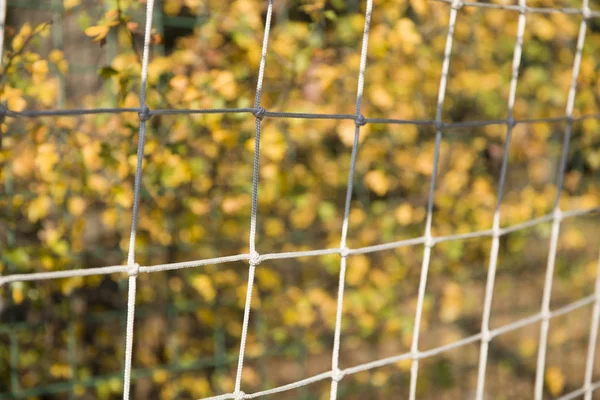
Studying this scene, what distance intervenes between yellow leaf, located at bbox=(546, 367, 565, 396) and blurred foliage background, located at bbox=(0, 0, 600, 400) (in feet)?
0.04

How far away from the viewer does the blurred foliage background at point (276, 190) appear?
1826 millimetres

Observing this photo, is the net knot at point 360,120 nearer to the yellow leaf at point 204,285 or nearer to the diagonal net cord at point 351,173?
the diagonal net cord at point 351,173

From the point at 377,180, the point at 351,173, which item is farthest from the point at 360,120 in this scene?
the point at 377,180

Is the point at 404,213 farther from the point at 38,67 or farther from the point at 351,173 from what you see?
the point at 38,67

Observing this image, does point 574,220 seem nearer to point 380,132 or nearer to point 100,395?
point 380,132

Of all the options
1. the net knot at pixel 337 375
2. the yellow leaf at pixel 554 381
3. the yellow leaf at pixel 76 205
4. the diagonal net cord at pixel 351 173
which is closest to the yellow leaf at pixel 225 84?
the diagonal net cord at pixel 351 173

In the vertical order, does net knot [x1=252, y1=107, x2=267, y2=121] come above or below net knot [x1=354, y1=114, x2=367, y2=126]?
above

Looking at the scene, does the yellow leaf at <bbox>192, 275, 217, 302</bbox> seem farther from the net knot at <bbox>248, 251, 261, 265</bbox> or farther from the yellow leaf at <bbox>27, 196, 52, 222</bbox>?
the net knot at <bbox>248, 251, 261, 265</bbox>

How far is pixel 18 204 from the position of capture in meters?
1.88

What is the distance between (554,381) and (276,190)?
A: 67.7 inches

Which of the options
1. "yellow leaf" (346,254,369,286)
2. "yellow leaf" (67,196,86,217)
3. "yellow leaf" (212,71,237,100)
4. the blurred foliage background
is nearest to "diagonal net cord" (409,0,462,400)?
the blurred foliage background

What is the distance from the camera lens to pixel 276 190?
2176mm

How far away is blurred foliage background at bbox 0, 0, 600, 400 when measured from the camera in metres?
1.83

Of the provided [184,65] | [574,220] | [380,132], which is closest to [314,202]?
[380,132]
